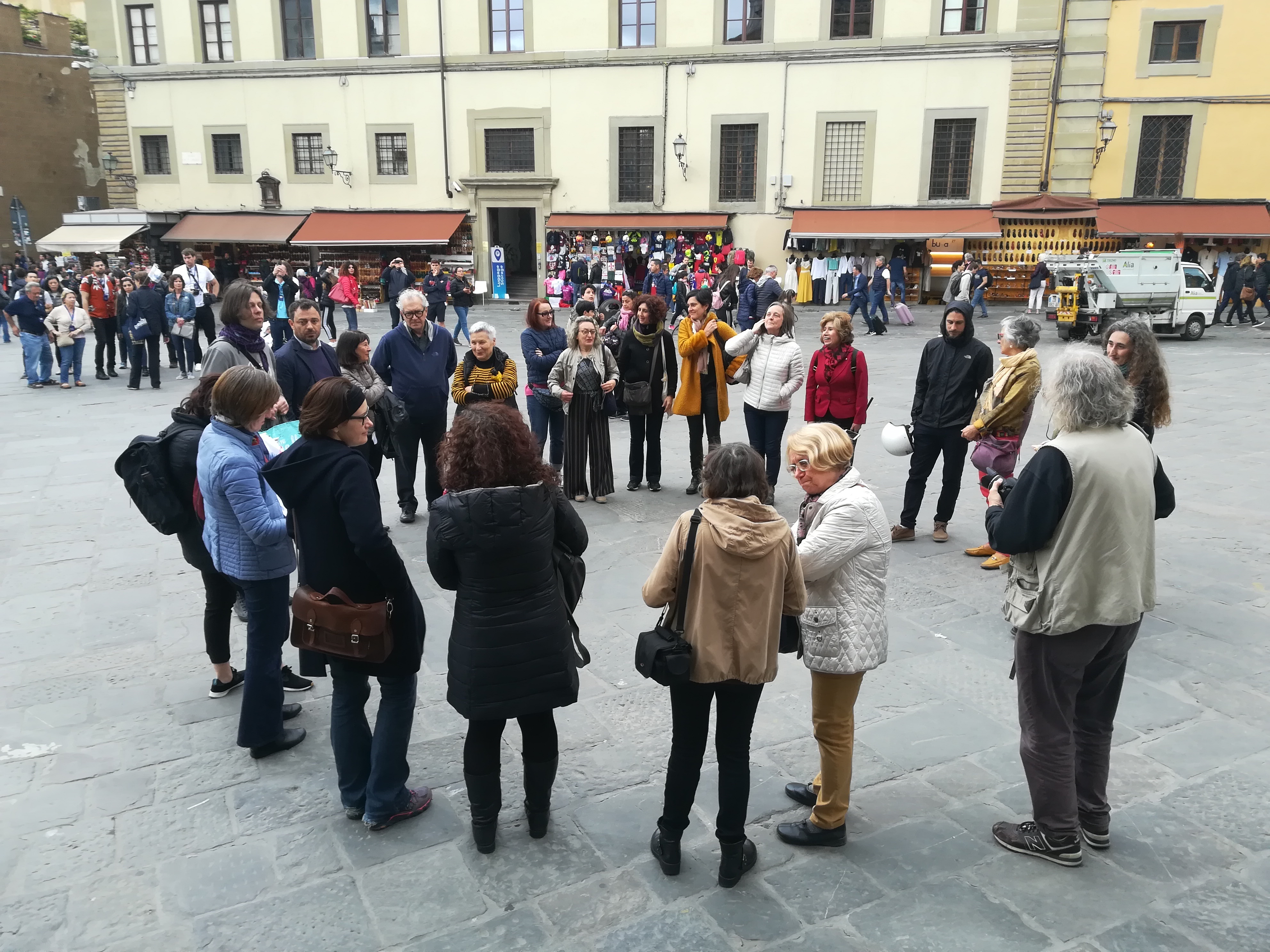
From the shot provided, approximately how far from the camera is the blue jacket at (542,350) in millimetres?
7258

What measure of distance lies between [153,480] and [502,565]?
6.53ft

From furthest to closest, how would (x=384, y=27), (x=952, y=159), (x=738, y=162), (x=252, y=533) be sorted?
(x=384, y=27) → (x=738, y=162) → (x=952, y=159) → (x=252, y=533)

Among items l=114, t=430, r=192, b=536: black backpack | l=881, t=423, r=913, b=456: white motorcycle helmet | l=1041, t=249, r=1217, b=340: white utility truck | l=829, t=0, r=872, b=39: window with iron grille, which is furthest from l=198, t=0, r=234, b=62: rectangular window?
l=881, t=423, r=913, b=456: white motorcycle helmet

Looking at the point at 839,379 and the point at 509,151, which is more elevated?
the point at 509,151

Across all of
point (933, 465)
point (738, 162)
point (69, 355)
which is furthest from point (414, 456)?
point (738, 162)

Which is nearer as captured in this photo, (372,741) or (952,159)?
(372,741)

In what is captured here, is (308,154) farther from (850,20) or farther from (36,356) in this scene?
(850,20)

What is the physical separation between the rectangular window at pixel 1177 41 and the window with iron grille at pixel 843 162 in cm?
684

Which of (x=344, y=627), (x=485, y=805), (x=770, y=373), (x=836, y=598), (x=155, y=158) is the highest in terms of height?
(x=155, y=158)

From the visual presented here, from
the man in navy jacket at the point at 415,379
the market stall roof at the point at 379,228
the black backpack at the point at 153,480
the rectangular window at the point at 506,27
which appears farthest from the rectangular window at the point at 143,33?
the black backpack at the point at 153,480

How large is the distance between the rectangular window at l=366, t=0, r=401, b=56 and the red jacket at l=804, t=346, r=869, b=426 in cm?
2273

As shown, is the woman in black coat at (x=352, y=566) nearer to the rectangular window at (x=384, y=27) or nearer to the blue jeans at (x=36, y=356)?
the blue jeans at (x=36, y=356)

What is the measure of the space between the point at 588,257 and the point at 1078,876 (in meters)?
22.9

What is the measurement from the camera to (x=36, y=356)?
13.3m
